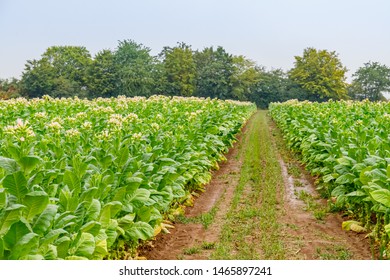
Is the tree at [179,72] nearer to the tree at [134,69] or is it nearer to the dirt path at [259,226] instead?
the tree at [134,69]

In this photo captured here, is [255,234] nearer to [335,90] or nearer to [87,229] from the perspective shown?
[87,229]

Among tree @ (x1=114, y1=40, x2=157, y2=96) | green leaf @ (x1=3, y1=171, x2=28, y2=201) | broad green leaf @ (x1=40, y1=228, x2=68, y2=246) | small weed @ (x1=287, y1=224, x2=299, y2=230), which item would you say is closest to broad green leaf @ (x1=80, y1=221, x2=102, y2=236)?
broad green leaf @ (x1=40, y1=228, x2=68, y2=246)

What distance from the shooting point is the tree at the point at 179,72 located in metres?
67.6

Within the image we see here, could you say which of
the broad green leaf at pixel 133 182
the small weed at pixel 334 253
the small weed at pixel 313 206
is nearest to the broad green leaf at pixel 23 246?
the broad green leaf at pixel 133 182

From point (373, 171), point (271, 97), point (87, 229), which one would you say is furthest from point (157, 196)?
point (271, 97)

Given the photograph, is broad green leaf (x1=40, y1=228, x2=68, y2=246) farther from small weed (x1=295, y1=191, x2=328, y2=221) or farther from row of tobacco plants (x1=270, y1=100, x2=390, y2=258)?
small weed (x1=295, y1=191, x2=328, y2=221)

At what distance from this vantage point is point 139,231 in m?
4.83

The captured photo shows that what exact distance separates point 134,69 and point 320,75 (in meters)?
32.8

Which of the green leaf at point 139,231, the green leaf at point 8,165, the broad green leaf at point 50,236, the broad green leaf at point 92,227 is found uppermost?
the green leaf at point 8,165

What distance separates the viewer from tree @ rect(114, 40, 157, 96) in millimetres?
58656

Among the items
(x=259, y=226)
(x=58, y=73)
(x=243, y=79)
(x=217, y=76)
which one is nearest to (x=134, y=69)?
(x=58, y=73)

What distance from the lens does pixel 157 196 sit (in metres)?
5.65

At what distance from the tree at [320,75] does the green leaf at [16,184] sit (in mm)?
73046
